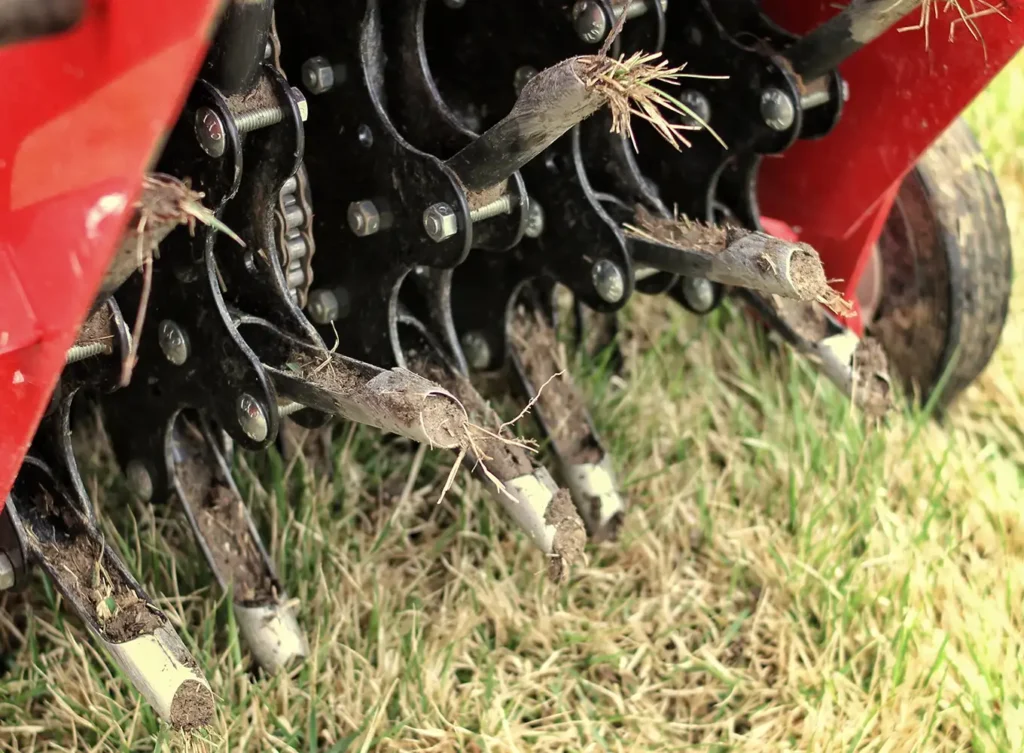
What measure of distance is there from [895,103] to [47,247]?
3.48 feet

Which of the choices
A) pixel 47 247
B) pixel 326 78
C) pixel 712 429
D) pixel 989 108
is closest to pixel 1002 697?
pixel 712 429

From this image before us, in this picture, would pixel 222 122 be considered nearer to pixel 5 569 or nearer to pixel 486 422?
pixel 486 422

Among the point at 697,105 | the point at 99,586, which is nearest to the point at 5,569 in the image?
the point at 99,586

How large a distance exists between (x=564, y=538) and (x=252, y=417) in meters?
0.32

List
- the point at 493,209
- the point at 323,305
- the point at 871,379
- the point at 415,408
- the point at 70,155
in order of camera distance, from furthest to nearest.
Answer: the point at 871,379, the point at 323,305, the point at 493,209, the point at 415,408, the point at 70,155

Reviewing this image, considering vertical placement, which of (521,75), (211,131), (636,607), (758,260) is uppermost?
(211,131)

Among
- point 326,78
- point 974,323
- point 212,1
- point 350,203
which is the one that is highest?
point 212,1

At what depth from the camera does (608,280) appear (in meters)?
1.41

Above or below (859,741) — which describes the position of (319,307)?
above

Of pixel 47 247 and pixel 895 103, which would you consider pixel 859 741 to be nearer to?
pixel 895 103

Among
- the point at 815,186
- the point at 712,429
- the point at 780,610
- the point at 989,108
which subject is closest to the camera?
the point at 780,610

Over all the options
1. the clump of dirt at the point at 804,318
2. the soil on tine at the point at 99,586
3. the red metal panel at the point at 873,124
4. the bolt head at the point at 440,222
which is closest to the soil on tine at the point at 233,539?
the soil on tine at the point at 99,586

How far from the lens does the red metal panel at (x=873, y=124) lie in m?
1.44

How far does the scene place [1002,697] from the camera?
A: 1406 mm
